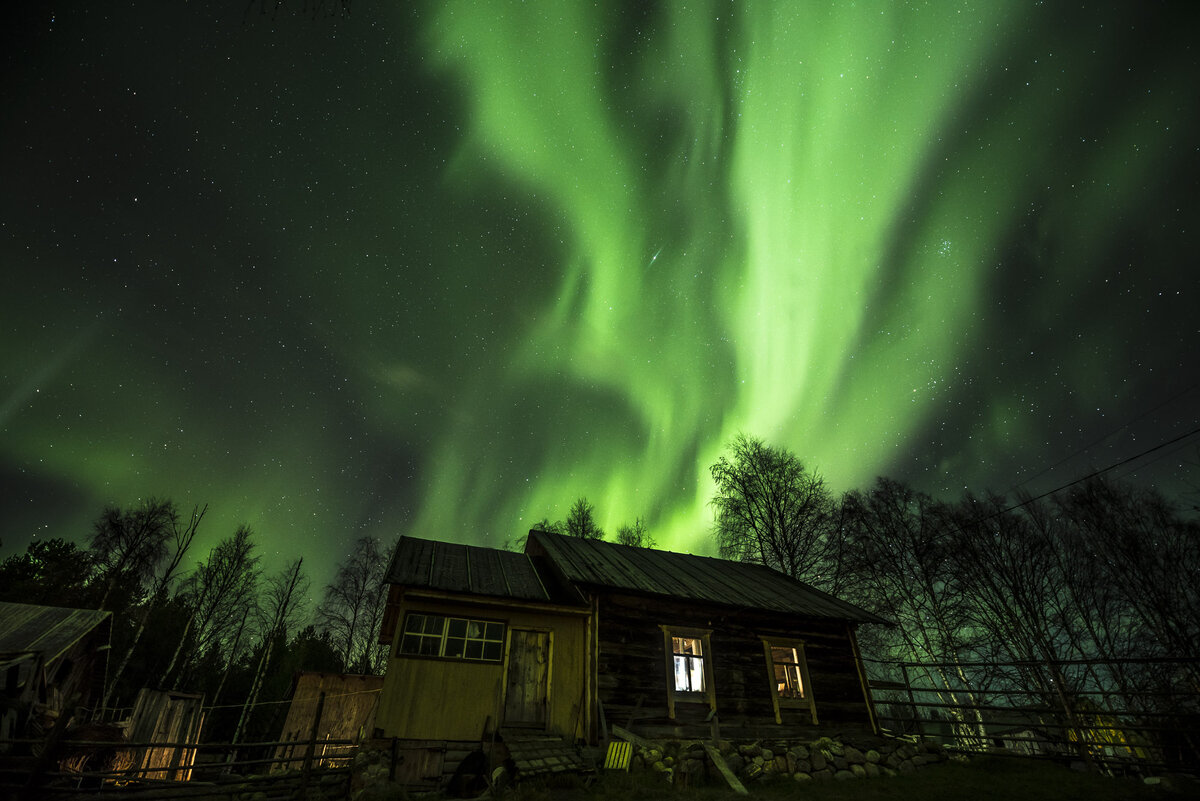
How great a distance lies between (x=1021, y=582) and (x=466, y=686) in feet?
74.0

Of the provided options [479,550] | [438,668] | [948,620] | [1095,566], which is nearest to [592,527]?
[479,550]

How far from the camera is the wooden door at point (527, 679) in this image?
38.7 feet

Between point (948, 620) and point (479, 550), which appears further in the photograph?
point (948, 620)

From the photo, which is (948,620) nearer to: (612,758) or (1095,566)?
(1095,566)

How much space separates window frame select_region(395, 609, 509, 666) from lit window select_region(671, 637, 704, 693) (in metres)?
5.14

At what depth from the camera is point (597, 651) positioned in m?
12.9

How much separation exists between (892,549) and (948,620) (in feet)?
11.1

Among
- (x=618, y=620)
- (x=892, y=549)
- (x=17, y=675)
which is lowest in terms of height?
(x=17, y=675)

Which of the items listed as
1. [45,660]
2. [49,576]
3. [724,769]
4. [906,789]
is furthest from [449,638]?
[49,576]

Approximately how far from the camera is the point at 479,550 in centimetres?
1675

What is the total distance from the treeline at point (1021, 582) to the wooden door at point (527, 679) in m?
15.5

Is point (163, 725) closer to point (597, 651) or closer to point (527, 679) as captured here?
point (527, 679)

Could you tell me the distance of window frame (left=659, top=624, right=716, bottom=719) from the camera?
13.3m

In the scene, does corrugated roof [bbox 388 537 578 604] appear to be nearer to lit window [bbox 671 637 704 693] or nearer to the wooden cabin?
the wooden cabin
